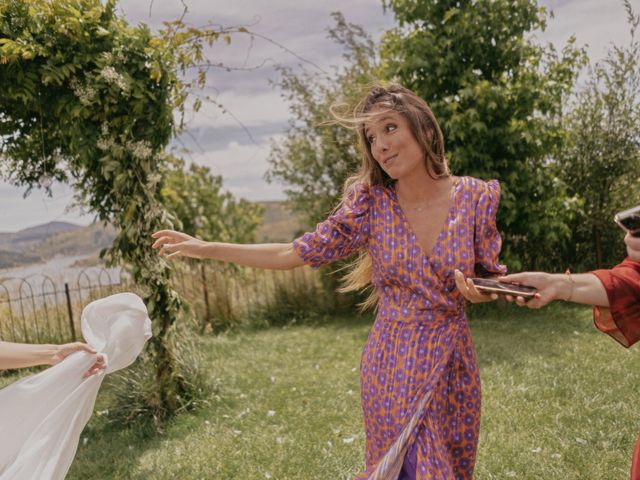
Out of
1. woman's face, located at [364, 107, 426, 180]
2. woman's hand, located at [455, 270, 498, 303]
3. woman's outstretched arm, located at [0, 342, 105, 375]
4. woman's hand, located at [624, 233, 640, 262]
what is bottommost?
woman's outstretched arm, located at [0, 342, 105, 375]

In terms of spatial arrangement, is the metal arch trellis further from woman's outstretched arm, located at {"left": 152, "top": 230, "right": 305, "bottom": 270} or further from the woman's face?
the woman's face

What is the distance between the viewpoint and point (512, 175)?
28.1 ft

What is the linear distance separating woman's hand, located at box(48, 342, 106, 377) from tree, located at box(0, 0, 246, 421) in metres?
2.40

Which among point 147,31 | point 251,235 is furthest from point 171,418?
point 251,235

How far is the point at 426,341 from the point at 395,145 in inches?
32.2

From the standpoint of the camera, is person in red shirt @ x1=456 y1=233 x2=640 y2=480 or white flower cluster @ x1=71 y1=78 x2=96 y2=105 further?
white flower cluster @ x1=71 y1=78 x2=96 y2=105

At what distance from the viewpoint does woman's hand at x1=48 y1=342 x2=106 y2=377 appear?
2602mm

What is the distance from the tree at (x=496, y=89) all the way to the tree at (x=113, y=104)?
4.49 m

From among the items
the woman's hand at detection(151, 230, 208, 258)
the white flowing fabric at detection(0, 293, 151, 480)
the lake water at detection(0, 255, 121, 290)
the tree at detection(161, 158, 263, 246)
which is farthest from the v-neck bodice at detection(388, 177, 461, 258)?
the tree at detection(161, 158, 263, 246)

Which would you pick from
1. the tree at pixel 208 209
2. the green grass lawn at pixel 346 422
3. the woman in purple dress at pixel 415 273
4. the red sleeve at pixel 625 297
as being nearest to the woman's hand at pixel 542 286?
the red sleeve at pixel 625 297

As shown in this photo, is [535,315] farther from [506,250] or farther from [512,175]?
[512,175]

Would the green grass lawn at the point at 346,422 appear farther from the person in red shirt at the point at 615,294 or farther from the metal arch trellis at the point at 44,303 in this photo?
the metal arch trellis at the point at 44,303

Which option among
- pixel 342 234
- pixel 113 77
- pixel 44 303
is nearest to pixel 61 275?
pixel 44 303

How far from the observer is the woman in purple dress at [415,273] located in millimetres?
2264
